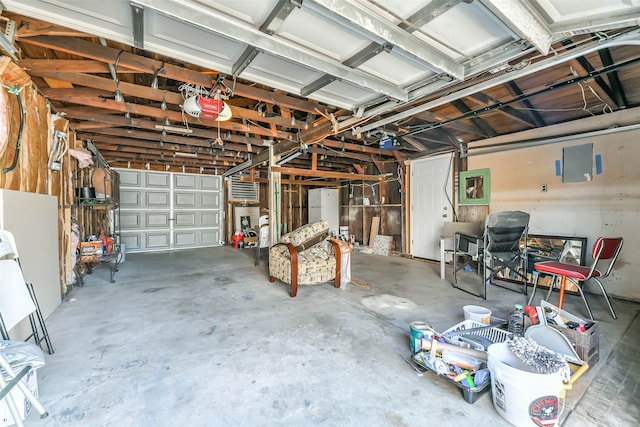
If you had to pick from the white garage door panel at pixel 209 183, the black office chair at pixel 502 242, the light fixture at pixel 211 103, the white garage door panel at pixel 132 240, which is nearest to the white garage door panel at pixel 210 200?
the white garage door panel at pixel 209 183

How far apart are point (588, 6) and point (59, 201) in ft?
18.1

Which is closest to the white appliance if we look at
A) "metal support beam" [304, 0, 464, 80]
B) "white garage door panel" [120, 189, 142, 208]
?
"white garage door panel" [120, 189, 142, 208]

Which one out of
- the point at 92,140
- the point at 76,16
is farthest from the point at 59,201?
the point at 76,16

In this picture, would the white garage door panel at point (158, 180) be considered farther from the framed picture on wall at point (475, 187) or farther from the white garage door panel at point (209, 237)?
the framed picture on wall at point (475, 187)

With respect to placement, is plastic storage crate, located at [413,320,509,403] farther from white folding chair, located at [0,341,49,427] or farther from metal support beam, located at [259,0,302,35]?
metal support beam, located at [259,0,302,35]

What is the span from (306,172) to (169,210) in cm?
511

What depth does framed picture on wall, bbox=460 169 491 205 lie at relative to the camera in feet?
16.1

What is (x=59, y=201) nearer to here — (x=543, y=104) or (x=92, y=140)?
(x=92, y=140)

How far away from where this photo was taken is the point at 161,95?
9.93 ft

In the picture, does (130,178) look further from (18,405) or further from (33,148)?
(18,405)

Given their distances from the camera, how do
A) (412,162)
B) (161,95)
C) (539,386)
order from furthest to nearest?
(412,162), (161,95), (539,386)

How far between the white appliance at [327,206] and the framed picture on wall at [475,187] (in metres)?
4.41

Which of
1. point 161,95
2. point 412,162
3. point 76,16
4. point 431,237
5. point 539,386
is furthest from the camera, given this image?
point 412,162

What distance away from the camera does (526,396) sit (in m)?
1.40
